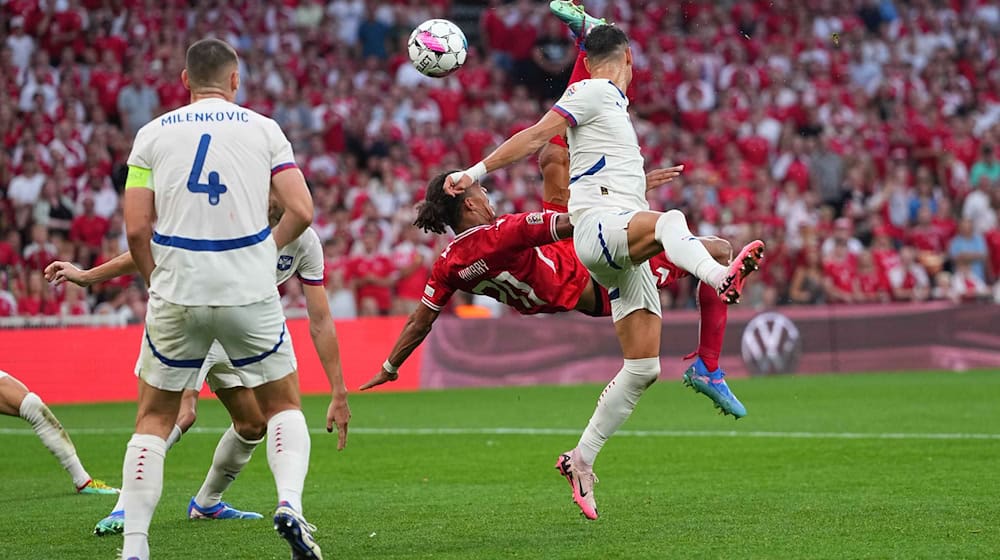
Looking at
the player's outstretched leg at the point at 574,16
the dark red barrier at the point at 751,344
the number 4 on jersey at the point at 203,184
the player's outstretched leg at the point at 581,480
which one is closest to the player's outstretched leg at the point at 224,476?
the player's outstretched leg at the point at 581,480

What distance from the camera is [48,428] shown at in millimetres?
9031

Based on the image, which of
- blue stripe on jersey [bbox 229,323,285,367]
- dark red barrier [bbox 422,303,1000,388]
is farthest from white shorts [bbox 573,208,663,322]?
dark red barrier [bbox 422,303,1000,388]

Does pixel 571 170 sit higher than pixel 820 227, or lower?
higher

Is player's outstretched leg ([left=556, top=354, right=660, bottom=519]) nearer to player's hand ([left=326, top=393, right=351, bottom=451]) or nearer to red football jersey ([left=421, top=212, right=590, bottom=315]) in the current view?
red football jersey ([left=421, top=212, right=590, bottom=315])

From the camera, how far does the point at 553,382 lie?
18.8 m

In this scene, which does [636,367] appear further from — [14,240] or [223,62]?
[14,240]

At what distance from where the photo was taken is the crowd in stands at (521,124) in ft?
61.6

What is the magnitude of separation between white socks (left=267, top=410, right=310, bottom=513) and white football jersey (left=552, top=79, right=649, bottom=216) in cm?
237

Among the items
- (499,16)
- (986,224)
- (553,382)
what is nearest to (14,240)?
(553,382)

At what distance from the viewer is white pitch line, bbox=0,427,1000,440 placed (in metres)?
11.8

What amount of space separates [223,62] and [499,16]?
1850 cm

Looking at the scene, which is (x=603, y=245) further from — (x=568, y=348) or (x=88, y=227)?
(x=88, y=227)

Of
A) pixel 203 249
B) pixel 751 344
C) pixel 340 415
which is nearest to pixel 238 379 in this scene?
pixel 340 415

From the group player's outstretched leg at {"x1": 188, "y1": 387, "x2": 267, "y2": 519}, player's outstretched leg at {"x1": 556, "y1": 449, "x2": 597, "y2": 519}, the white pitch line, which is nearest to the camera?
player's outstretched leg at {"x1": 188, "y1": 387, "x2": 267, "y2": 519}
